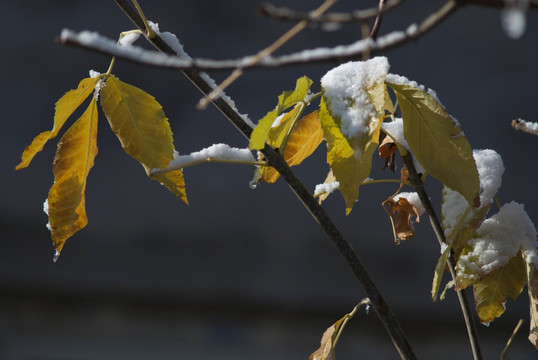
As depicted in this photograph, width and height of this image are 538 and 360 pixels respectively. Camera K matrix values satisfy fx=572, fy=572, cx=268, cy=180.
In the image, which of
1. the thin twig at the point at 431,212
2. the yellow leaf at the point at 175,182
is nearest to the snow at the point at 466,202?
the thin twig at the point at 431,212

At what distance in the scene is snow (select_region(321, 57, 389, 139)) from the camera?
0.74 feet

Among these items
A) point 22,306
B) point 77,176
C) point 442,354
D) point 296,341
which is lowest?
point 442,354

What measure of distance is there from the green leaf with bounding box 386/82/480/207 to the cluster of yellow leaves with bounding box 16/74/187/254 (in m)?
0.11

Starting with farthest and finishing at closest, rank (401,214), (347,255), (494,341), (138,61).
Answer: (494,341) → (401,214) → (347,255) → (138,61)

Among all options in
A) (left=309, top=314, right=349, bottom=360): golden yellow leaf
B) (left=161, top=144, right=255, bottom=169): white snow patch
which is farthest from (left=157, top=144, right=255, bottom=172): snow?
(left=309, top=314, right=349, bottom=360): golden yellow leaf

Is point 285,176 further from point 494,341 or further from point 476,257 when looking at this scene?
point 494,341

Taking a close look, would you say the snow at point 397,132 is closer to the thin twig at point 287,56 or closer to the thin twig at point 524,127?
the thin twig at point 524,127

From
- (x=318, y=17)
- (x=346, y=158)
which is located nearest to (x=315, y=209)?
(x=346, y=158)

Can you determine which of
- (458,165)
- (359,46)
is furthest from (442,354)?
(359,46)

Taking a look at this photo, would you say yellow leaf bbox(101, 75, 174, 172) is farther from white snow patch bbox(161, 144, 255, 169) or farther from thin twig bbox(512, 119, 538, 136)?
thin twig bbox(512, 119, 538, 136)

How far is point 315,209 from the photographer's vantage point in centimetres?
23

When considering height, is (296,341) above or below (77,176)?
below

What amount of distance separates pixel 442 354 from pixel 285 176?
5.02 ft

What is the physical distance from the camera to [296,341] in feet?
5.30
